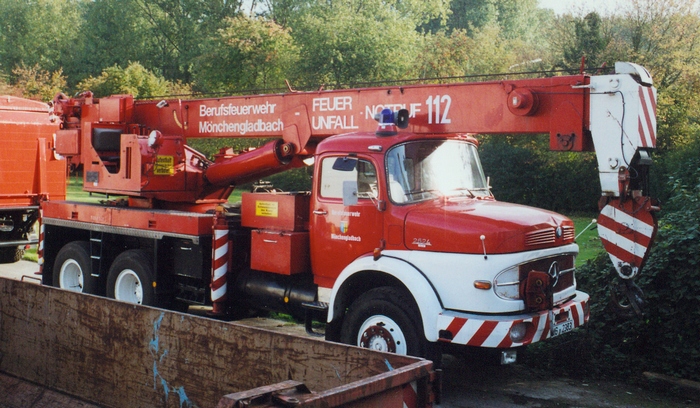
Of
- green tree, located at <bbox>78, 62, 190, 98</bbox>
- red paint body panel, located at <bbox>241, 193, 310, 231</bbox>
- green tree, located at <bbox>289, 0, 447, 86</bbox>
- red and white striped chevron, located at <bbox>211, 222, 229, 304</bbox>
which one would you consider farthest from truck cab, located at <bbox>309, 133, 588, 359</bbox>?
green tree, located at <bbox>78, 62, 190, 98</bbox>

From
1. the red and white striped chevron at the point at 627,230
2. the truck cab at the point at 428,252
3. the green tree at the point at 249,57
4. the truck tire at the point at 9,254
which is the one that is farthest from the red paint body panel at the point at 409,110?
the green tree at the point at 249,57

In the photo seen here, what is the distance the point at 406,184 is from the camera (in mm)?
7941

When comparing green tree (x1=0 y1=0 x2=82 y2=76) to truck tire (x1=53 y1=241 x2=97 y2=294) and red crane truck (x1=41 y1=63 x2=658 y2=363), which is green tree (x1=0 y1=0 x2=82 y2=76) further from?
red crane truck (x1=41 y1=63 x2=658 y2=363)

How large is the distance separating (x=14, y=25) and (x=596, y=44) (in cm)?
5838

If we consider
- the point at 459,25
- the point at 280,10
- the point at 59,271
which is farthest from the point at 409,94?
the point at 459,25

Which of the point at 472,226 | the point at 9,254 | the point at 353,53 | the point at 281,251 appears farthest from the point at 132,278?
the point at 353,53

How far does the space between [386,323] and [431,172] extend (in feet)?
5.50

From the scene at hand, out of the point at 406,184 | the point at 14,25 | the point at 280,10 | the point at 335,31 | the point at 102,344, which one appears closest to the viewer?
the point at 102,344

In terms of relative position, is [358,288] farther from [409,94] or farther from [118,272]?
[118,272]

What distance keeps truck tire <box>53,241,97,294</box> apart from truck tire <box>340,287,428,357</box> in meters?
5.15

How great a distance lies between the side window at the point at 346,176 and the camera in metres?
8.06

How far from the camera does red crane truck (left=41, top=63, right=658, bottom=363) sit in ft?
23.8

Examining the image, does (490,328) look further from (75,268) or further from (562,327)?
(75,268)

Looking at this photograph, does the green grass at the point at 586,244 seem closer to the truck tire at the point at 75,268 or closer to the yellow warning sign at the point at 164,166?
the yellow warning sign at the point at 164,166
